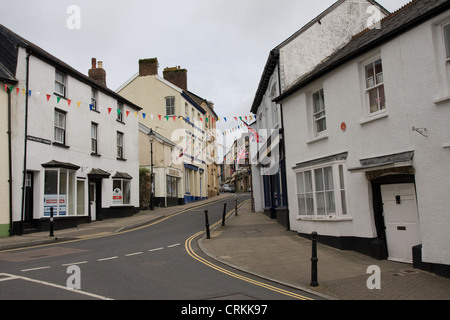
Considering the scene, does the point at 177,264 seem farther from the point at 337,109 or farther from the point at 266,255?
the point at 337,109

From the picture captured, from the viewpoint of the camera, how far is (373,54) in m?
10.2

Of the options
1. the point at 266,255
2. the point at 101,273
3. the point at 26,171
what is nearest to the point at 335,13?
the point at 266,255

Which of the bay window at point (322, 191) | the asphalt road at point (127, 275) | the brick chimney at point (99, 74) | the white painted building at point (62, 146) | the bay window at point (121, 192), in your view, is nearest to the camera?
the asphalt road at point (127, 275)

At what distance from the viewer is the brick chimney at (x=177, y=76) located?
4019 cm

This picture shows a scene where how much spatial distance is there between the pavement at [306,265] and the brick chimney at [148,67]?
2331 centimetres

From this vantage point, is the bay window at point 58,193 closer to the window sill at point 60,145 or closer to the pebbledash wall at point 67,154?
the pebbledash wall at point 67,154

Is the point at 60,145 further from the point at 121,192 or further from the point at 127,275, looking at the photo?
the point at 127,275

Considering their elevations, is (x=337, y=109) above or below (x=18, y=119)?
below

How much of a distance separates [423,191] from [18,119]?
51.5ft

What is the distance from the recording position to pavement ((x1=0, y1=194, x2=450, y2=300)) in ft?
22.5

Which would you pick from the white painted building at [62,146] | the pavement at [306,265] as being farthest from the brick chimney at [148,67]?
the pavement at [306,265]

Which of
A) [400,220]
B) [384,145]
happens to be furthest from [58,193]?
[400,220]

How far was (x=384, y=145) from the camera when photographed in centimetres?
962

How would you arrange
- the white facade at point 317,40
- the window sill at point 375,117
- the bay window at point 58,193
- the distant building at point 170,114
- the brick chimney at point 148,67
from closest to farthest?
the window sill at point 375,117
the white facade at point 317,40
the bay window at point 58,193
the distant building at point 170,114
the brick chimney at point 148,67
